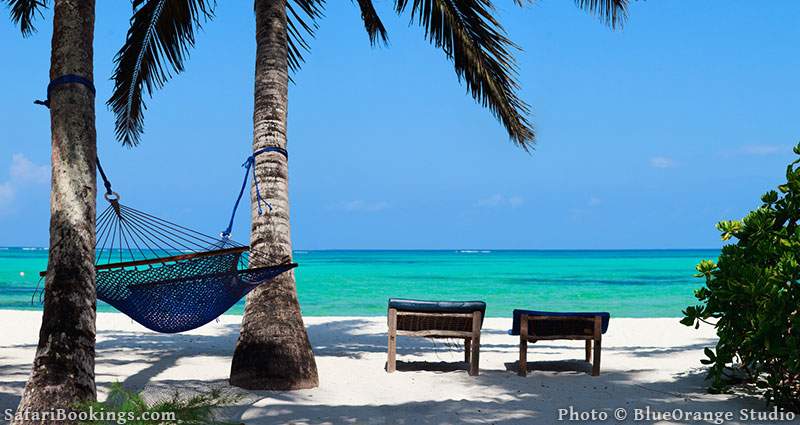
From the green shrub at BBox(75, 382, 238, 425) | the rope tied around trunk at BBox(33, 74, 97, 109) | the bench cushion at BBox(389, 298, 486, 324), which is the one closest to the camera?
the green shrub at BBox(75, 382, 238, 425)

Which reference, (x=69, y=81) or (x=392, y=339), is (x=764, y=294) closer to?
(x=392, y=339)

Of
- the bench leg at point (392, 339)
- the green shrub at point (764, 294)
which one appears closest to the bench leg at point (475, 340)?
the bench leg at point (392, 339)

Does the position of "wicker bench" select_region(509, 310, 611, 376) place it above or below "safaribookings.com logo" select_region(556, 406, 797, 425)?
above

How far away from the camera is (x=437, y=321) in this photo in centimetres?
609

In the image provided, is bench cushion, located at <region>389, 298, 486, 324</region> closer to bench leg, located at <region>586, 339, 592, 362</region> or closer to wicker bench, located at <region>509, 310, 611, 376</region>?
wicker bench, located at <region>509, 310, 611, 376</region>

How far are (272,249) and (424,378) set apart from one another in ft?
4.71

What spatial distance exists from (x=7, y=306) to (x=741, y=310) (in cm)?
1793

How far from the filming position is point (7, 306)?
18828mm

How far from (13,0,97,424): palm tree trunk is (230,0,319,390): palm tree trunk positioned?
5.57ft

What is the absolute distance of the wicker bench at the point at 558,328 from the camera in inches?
238

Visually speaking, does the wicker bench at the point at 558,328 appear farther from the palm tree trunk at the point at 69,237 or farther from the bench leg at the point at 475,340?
the palm tree trunk at the point at 69,237

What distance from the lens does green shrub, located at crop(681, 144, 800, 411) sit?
448 cm

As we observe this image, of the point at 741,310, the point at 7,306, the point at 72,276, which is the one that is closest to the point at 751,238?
the point at 741,310

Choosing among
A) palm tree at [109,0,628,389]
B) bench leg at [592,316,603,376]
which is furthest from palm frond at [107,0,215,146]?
bench leg at [592,316,603,376]
